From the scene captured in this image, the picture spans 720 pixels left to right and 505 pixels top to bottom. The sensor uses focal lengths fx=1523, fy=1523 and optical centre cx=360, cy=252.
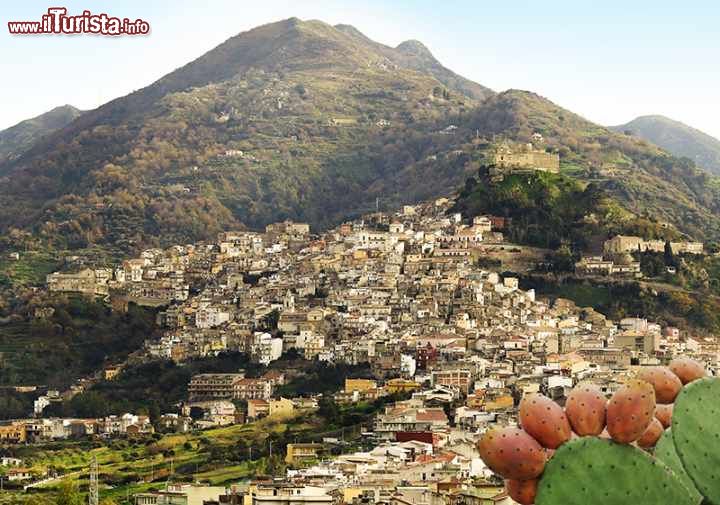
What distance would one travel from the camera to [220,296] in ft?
297

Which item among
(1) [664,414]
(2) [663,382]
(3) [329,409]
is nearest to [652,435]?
(1) [664,414]

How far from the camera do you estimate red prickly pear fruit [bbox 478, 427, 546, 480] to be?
303 inches

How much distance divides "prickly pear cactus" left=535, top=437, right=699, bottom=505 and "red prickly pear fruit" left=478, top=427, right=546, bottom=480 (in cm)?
8

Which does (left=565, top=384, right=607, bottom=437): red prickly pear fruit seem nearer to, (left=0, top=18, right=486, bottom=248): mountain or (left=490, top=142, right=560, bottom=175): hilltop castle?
(left=490, top=142, right=560, bottom=175): hilltop castle

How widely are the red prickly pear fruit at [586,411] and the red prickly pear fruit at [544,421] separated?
0.15 feet

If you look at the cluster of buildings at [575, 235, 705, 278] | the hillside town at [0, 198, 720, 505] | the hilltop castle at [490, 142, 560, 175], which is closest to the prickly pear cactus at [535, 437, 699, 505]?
the hillside town at [0, 198, 720, 505]

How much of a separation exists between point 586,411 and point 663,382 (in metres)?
1.01

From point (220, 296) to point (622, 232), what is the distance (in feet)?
78.2

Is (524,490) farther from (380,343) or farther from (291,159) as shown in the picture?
(291,159)

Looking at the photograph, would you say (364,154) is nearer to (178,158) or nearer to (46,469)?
(178,158)

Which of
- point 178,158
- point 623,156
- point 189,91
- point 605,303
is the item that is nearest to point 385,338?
point 605,303

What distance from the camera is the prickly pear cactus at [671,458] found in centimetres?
810

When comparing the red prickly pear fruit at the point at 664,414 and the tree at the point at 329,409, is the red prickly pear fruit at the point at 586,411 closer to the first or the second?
the red prickly pear fruit at the point at 664,414

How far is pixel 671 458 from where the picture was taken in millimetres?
8414
